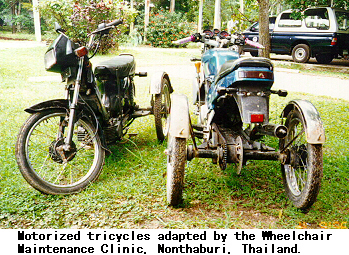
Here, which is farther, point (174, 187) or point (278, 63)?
point (278, 63)

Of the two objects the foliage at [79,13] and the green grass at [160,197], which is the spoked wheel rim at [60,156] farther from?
the foliage at [79,13]

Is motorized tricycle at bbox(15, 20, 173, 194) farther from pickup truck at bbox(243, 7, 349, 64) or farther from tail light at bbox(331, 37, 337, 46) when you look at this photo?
pickup truck at bbox(243, 7, 349, 64)

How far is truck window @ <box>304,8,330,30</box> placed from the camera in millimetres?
12109

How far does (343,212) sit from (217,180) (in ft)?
3.76

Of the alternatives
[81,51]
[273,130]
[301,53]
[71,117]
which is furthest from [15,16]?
[273,130]

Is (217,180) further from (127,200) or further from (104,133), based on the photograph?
(104,133)

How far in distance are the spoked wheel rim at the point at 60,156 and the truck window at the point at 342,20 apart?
1127 centimetres

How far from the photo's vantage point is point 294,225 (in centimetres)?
271

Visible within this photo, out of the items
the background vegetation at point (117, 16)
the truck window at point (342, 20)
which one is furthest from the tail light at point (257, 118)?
the truck window at point (342, 20)

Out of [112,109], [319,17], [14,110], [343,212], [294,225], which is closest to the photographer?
[294,225]

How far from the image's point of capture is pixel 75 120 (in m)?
3.06

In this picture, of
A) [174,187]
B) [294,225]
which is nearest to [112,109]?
[174,187]

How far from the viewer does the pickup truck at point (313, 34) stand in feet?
39.2

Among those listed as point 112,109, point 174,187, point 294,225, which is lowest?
point 294,225
